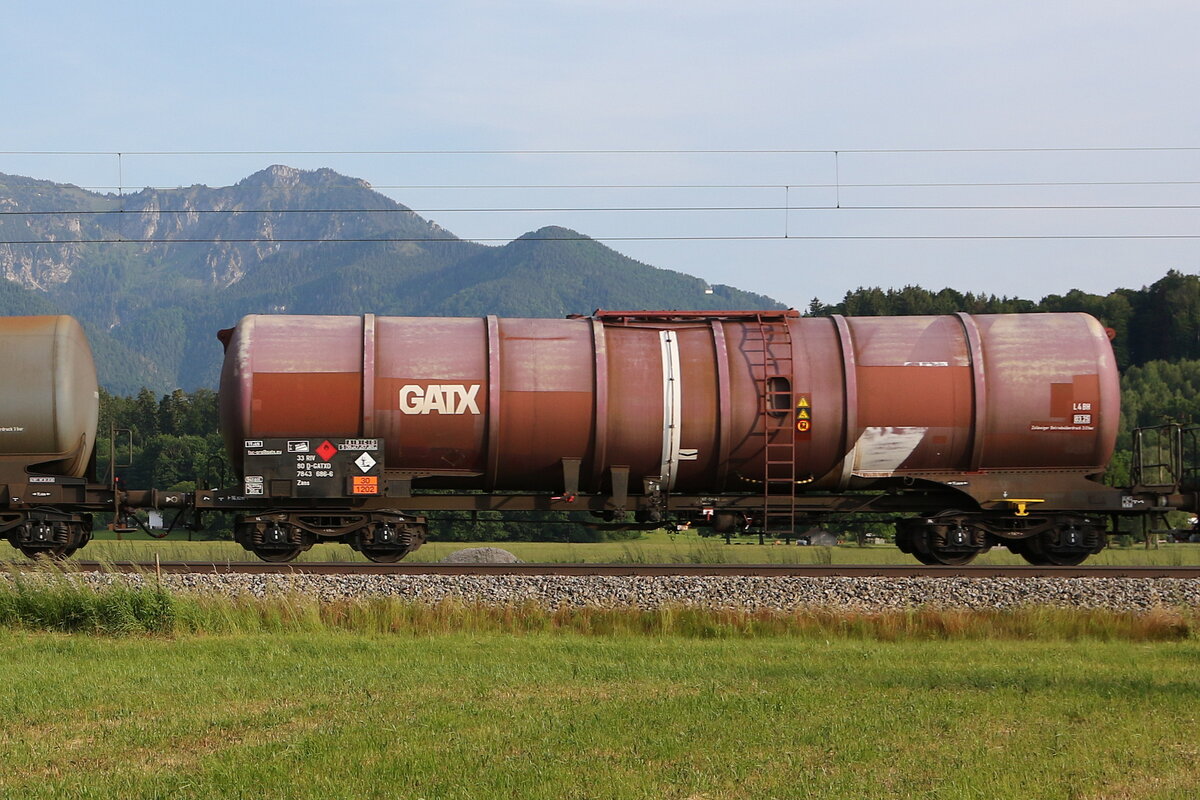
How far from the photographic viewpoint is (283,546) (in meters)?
18.2

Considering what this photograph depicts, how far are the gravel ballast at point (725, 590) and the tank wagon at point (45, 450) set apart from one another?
3.86 metres

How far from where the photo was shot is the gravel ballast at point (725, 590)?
48.8 feet

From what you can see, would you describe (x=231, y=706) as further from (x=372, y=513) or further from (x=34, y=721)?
(x=372, y=513)

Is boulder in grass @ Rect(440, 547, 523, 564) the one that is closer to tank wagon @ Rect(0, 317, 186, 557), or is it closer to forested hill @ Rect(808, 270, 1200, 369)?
tank wagon @ Rect(0, 317, 186, 557)

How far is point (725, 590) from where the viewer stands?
15.2 meters

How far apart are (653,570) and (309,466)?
5.63 meters

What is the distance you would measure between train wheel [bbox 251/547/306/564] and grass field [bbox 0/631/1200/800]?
5.54m

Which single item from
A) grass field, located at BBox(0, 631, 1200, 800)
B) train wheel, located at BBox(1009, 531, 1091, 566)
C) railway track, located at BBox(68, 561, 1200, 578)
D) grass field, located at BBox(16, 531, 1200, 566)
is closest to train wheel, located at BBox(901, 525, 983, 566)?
train wheel, located at BBox(1009, 531, 1091, 566)

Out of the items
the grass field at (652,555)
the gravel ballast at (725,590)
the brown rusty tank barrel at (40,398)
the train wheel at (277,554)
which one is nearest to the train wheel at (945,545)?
the gravel ballast at (725,590)

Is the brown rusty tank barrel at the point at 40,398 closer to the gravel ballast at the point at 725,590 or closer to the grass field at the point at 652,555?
the grass field at the point at 652,555

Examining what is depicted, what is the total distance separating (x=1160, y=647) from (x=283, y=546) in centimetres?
1273

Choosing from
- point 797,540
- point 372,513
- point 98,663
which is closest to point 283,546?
point 372,513

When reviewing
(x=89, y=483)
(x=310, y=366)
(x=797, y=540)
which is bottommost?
(x=797, y=540)

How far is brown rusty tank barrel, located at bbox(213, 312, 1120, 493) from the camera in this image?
1775cm
